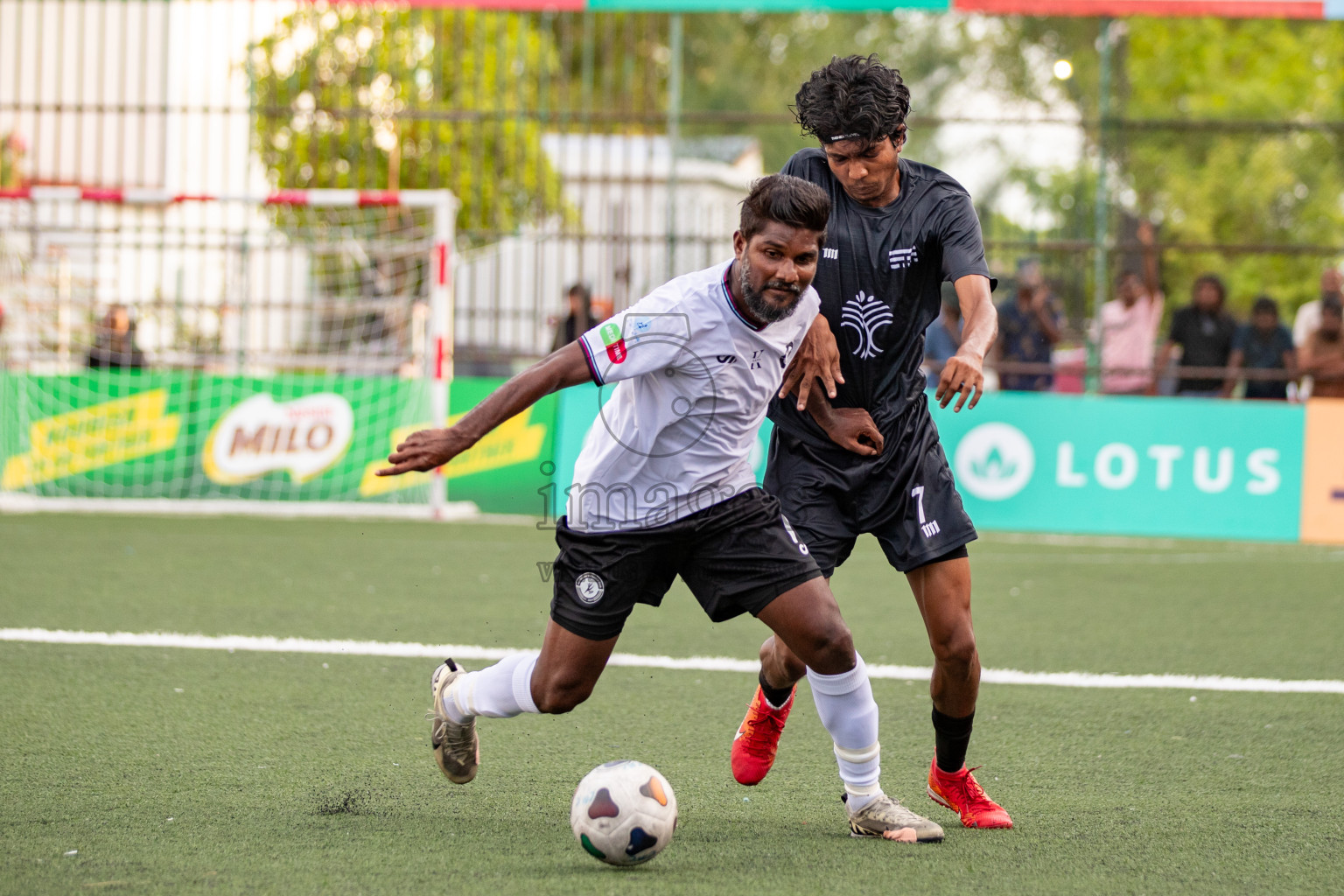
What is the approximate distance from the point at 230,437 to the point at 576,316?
3.21m

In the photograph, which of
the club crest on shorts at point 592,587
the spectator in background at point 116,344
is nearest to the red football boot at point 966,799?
the club crest on shorts at point 592,587

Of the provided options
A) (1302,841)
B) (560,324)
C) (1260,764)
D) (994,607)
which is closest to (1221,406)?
(994,607)

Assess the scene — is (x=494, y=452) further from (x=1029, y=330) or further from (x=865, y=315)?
(x=865, y=315)

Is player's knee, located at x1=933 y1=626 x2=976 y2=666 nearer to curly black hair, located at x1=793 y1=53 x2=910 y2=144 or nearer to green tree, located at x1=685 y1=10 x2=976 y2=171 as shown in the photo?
curly black hair, located at x1=793 y1=53 x2=910 y2=144

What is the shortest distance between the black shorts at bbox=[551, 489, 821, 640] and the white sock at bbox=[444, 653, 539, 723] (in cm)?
23

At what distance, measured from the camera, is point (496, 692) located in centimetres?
400

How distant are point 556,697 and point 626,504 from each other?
0.56 metres

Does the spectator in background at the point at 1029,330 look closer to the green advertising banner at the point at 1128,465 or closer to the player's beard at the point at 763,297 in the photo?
the green advertising banner at the point at 1128,465

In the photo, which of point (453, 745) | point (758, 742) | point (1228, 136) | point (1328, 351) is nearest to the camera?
point (453, 745)

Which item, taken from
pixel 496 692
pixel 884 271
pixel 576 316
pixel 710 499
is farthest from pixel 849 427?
pixel 576 316

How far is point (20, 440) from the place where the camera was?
41.4 feet

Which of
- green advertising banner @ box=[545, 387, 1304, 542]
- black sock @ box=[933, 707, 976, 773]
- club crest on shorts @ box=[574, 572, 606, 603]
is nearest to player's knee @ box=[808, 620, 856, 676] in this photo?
black sock @ box=[933, 707, 976, 773]

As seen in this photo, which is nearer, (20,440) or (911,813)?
(911,813)

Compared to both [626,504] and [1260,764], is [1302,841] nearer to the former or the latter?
[1260,764]
